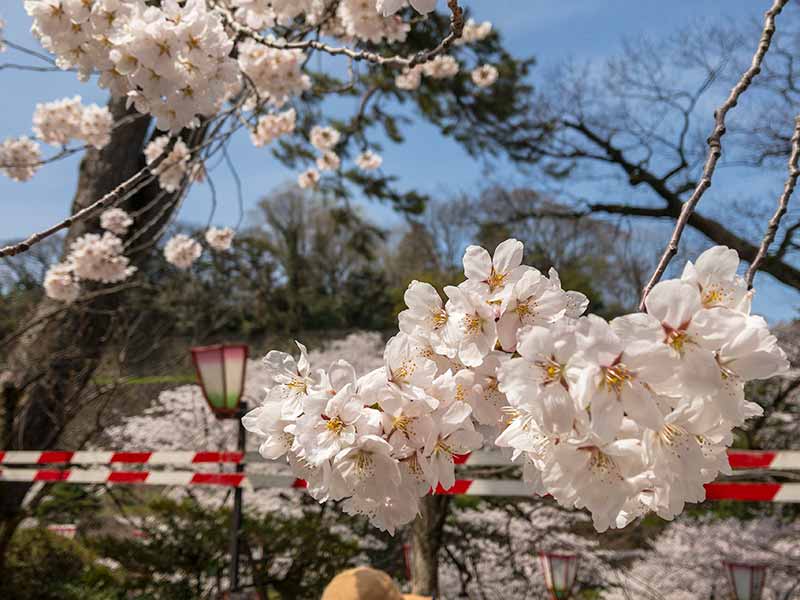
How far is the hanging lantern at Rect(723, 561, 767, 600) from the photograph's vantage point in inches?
149

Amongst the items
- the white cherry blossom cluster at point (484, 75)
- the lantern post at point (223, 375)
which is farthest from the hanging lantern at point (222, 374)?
the white cherry blossom cluster at point (484, 75)

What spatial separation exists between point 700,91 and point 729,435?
5.90 metres

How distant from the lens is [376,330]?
13219 mm

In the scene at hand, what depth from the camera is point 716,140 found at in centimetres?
79

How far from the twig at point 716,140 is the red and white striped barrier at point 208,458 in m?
1.70

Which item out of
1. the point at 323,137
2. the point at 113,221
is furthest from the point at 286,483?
the point at 323,137

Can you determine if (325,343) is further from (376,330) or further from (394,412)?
(394,412)

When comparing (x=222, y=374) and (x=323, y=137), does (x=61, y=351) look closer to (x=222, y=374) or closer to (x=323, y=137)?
(x=222, y=374)

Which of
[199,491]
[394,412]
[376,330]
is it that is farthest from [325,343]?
[394,412]

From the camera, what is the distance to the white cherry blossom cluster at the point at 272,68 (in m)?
2.52

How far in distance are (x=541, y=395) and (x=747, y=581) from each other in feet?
13.6

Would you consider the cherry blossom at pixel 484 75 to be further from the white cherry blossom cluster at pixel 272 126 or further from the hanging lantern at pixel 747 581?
the hanging lantern at pixel 747 581

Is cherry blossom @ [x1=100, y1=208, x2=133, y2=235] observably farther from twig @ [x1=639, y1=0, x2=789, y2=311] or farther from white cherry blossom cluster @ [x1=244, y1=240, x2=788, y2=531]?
twig @ [x1=639, y1=0, x2=789, y2=311]

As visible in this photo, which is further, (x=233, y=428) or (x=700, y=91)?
(x=233, y=428)
